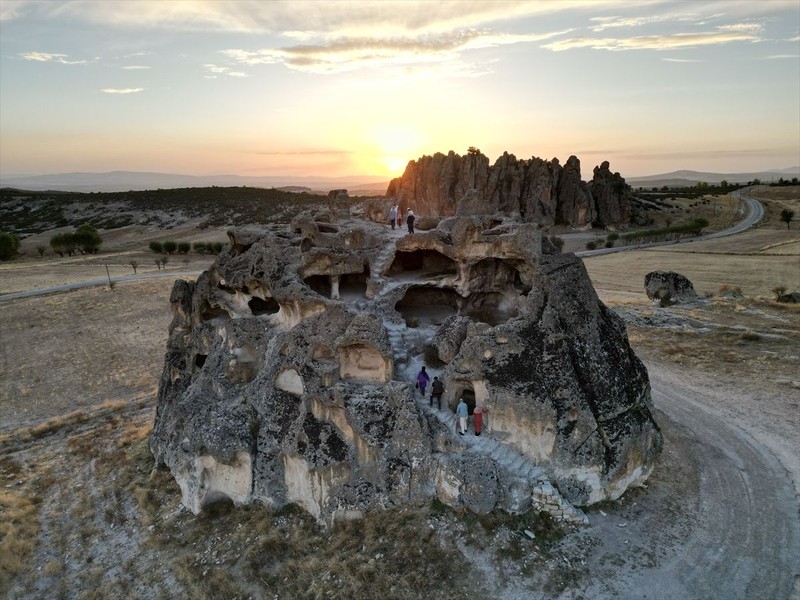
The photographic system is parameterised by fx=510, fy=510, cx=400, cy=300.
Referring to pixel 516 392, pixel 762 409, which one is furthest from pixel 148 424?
pixel 762 409

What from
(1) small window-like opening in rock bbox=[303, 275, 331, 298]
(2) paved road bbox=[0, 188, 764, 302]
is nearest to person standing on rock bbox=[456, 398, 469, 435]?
(1) small window-like opening in rock bbox=[303, 275, 331, 298]

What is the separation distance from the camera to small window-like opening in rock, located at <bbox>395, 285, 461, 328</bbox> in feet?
67.7

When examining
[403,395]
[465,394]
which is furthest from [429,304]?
[403,395]

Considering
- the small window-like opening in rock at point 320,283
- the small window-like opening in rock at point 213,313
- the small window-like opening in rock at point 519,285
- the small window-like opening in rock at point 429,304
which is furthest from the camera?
the small window-like opening in rock at point 213,313

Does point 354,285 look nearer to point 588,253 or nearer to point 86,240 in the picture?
point 588,253

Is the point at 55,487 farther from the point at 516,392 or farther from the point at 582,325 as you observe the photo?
the point at 582,325

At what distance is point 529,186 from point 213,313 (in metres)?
82.6

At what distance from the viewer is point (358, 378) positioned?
16.0m

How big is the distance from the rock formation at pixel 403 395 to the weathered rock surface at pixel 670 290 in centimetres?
2523

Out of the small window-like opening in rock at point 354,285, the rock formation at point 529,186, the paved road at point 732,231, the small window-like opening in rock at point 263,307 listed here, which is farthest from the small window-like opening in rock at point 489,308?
the rock formation at point 529,186

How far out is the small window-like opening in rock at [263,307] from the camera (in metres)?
21.0

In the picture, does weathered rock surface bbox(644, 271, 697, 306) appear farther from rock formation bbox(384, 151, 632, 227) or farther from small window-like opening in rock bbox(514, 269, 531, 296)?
rock formation bbox(384, 151, 632, 227)

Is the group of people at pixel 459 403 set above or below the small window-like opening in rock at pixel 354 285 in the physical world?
below

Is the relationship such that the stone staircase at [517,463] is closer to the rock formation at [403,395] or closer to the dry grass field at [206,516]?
the rock formation at [403,395]
